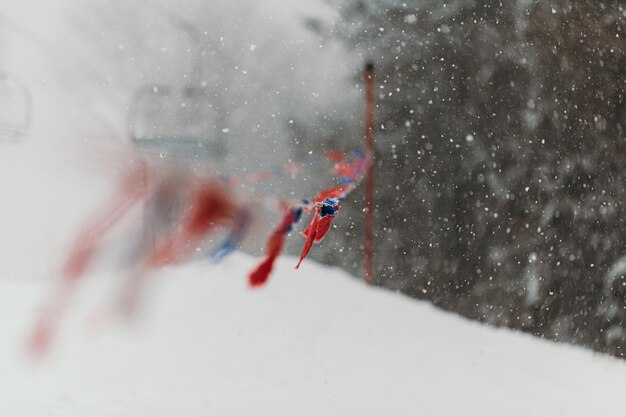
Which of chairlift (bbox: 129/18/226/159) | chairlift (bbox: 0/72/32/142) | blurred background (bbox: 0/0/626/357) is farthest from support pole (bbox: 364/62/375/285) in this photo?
chairlift (bbox: 0/72/32/142)

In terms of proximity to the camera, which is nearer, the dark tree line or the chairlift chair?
the chairlift chair

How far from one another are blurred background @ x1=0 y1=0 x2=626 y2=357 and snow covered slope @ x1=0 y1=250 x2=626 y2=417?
0.09 meters

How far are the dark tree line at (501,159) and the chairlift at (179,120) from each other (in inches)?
9.3

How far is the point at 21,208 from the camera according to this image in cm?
147

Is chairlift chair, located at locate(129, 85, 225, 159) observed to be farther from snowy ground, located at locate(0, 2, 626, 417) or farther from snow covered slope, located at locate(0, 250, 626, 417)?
snow covered slope, located at locate(0, 250, 626, 417)

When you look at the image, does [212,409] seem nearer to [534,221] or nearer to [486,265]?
[486,265]

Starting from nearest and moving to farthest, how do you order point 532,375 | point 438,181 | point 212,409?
point 212,409
point 438,181
point 532,375

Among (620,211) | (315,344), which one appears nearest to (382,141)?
(315,344)

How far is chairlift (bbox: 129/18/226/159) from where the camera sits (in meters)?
1.52

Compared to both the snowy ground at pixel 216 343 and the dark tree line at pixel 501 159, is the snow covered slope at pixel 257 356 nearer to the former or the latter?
the snowy ground at pixel 216 343

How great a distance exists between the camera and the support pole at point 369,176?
1.73 m

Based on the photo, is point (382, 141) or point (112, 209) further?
point (382, 141)

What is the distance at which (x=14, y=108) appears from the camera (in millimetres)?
1447

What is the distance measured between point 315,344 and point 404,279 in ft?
1.06
